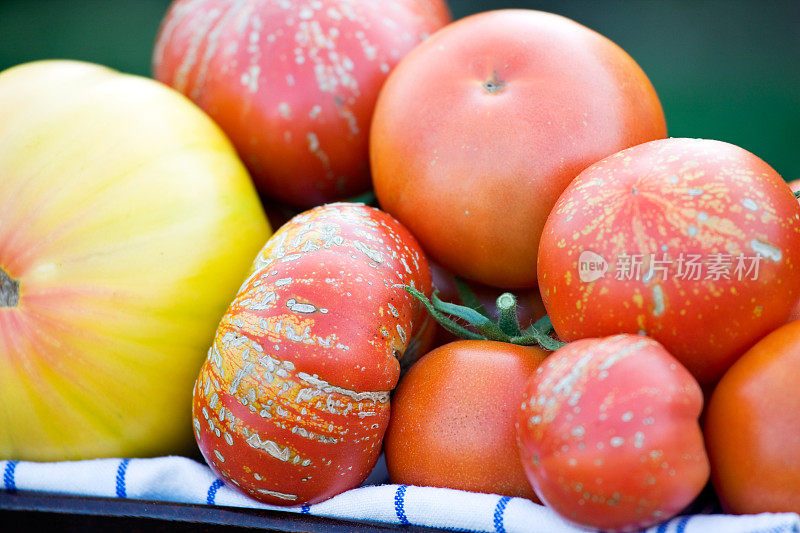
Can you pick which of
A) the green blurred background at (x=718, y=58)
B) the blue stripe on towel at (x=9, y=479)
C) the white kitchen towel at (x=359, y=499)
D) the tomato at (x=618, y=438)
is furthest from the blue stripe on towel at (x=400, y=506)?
the green blurred background at (x=718, y=58)

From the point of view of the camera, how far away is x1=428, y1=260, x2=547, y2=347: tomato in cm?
75

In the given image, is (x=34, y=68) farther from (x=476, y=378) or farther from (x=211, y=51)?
(x=476, y=378)

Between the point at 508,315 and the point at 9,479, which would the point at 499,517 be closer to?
the point at 508,315

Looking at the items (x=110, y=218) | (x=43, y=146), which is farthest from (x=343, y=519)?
(x=43, y=146)

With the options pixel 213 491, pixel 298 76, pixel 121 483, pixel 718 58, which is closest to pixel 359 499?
pixel 213 491

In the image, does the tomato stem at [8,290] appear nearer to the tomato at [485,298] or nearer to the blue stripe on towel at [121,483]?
the blue stripe on towel at [121,483]

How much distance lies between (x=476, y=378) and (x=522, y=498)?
106mm

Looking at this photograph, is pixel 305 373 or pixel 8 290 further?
pixel 8 290

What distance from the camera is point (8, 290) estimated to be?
2.23ft

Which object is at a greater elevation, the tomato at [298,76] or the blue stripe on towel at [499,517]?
the tomato at [298,76]

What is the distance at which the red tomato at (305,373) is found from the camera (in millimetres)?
560

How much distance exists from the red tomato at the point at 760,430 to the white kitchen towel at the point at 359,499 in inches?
0.7

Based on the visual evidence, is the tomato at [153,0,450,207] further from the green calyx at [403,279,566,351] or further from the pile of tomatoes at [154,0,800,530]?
the green calyx at [403,279,566,351]

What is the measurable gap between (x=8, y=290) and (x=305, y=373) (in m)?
0.34
